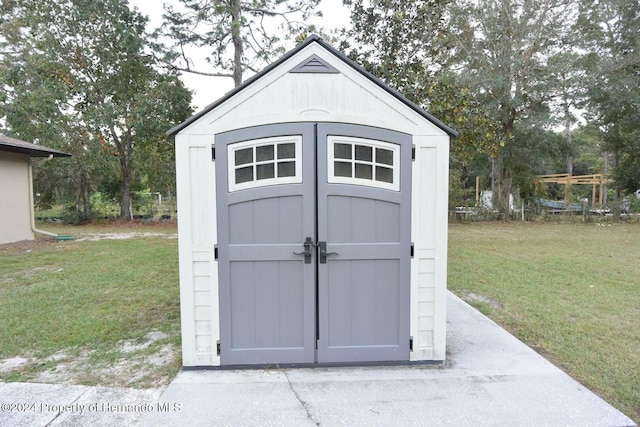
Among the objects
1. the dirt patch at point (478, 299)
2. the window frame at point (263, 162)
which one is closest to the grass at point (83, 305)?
the window frame at point (263, 162)

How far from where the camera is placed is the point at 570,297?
497cm

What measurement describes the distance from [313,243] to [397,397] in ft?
3.99

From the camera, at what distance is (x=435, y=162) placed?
9.36 feet

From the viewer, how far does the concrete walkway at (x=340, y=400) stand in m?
2.24

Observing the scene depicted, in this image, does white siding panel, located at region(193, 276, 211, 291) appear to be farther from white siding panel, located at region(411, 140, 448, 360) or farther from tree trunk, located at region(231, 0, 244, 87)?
tree trunk, located at region(231, 0, 244, 87)

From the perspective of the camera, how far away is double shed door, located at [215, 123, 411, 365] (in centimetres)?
279

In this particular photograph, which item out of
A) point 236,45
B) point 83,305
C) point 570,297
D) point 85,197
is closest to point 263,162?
point 83,305

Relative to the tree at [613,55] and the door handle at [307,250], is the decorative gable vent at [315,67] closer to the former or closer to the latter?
the door handle at [307,250]

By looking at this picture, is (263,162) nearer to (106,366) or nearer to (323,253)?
(323,253)

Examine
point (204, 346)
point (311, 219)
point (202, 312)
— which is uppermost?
point (311, 219)

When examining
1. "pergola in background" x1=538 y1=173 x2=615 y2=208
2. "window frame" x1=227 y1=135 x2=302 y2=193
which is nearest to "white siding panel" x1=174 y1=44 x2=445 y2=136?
"window frame" x1=227 y1=135 x2=302 y2=193

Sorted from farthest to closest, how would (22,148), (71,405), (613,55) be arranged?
(613,55) < (22,148) < (71,405)

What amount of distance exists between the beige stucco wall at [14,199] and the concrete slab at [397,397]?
10075mm

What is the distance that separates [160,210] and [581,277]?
56.6 ft
